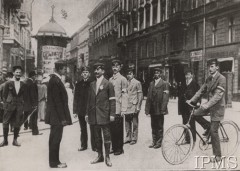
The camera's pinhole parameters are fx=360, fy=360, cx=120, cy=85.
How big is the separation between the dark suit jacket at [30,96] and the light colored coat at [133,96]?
1.66 meters

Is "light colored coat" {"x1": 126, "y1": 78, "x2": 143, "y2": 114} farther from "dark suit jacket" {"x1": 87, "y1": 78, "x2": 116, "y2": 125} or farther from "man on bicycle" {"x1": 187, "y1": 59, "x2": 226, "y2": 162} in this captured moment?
"man on bicycle" {"x1": 187, "y1": 59, "x2": 226, "y2": 162}

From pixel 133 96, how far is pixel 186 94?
83 cm

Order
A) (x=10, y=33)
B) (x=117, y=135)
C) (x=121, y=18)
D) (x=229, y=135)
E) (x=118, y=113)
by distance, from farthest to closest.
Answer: (x=10, y=33) < (x=121, y=18) < (x=117, y=135) < (x=118, y=113) < (x=229, y=135)

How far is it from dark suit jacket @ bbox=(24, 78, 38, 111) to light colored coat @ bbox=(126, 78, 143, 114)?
1.66m

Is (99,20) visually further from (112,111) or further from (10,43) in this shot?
(10,43)

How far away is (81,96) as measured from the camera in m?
4.95

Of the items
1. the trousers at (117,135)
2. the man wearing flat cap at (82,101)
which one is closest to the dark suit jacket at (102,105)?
the trousers at (117,135)

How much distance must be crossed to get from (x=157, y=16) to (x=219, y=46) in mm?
7882

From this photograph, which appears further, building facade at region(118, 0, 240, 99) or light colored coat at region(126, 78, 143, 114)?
building facade at region(118, 0, 240, 99)

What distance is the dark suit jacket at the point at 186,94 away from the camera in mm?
4938

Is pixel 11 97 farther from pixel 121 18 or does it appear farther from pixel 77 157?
pixel 121 18

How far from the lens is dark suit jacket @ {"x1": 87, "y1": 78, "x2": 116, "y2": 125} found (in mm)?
4023

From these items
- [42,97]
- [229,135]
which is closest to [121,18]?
[42,97]

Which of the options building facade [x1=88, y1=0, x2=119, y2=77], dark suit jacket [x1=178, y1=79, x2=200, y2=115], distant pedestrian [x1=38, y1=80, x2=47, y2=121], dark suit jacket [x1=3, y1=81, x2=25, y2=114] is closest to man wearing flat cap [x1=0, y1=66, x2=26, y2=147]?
dark suit jacket [x1=3, y1=81, x2=25, y2=114]
